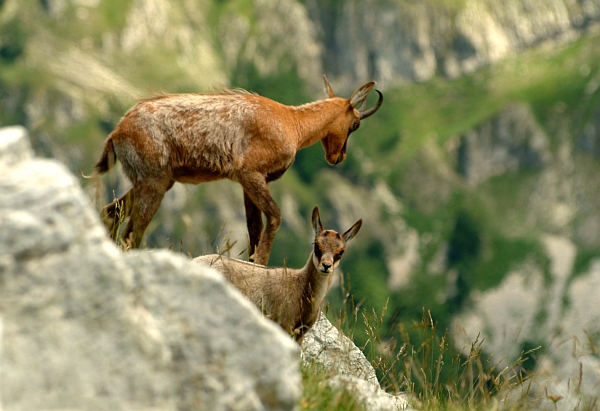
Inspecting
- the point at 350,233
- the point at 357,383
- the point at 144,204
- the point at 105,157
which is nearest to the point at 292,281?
the point at 350,233

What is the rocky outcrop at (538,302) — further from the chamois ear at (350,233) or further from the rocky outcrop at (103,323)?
the rocky outcrop at (103,323)

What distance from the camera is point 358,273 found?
184 metres

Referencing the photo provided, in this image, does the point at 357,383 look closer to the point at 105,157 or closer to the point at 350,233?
the point at 350,233

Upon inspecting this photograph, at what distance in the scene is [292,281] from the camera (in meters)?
11.1

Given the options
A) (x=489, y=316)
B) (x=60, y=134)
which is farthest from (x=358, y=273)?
(x=60, y=134)

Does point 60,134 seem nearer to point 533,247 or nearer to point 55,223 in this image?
point 533,247

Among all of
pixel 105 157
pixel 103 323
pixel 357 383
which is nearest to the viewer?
pixel 103 323

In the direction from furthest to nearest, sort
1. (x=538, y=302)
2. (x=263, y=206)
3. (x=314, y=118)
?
(x=538, y=302)
(x=314, y=118)
(x=263, y=206)

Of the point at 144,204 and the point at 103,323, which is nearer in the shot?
the point at 103,323

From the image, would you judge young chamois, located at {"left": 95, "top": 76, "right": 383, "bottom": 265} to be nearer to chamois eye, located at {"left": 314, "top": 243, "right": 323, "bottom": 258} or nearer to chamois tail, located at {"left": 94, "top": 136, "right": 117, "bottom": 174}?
chamois tail, located at {"left": 94, "top": 136, "right": 117, "bottom": 174}

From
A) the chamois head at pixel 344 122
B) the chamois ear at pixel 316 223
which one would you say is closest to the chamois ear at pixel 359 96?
the chamois head at pixel 344 122

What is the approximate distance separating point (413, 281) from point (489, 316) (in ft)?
69.2

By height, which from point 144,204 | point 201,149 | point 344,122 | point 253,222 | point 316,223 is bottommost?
point 253,222

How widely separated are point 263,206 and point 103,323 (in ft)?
24.5
